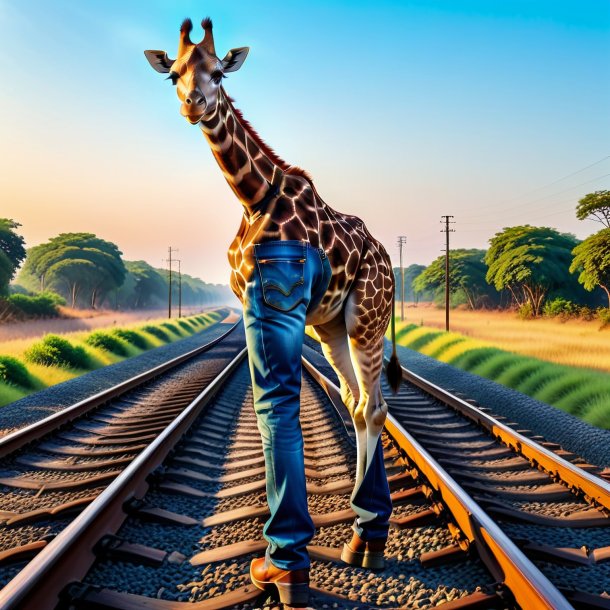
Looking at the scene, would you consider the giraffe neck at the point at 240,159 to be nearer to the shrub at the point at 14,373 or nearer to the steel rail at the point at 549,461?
the steel rail at the point at 549,461

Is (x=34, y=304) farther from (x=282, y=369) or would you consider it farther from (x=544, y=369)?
(x=282, y=369)

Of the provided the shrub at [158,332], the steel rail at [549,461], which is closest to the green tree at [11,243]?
the shrub at [158,332]

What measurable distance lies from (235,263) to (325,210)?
554 millimetres

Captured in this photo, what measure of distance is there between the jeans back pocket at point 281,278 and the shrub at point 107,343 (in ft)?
52.7

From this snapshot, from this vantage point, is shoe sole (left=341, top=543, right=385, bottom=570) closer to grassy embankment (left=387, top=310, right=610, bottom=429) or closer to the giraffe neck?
the giraffe neck

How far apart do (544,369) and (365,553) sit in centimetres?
938

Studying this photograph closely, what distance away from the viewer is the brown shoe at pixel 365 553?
294 cm

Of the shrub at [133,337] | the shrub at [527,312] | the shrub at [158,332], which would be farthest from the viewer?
the shrub at [527,312]

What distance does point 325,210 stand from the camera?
109 inches

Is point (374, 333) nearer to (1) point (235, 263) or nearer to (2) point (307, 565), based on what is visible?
(1) point (235, 263)

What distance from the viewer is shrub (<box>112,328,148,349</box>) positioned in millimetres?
20750

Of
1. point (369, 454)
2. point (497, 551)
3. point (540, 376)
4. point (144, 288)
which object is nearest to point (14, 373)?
point (369, 454)

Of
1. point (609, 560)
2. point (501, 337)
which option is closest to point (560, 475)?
point (609, 560)

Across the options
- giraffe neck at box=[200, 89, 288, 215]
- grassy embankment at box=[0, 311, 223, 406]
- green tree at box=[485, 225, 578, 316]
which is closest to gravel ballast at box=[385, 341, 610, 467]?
giraffe neck at box=[200, 89, 288, 215]
